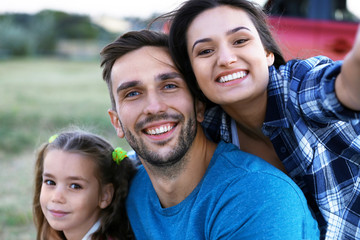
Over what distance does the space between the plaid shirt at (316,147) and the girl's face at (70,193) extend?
3.65ft

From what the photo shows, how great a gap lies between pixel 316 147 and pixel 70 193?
140 cm

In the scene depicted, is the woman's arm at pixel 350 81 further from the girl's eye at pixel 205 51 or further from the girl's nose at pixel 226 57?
the girl's eye at pixel 205 51

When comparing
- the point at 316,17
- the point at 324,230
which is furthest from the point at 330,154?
the point at 316,17

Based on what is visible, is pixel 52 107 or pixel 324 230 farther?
pixel 52 107

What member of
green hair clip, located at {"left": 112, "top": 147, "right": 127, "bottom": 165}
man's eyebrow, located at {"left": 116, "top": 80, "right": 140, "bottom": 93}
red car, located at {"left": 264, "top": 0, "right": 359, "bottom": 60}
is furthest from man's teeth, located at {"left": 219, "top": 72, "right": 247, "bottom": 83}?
red car, located at {"left": 264, "top": 0, "right": 359, "bottom": 60}

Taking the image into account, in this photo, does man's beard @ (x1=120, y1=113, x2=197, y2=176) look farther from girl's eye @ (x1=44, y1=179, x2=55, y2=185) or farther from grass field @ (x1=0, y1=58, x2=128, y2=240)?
grass field @ (x1=0, y1=58, x2=128, y2=240)

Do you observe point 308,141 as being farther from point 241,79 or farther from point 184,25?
point 184,25

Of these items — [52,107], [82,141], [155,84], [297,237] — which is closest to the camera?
[297,237]

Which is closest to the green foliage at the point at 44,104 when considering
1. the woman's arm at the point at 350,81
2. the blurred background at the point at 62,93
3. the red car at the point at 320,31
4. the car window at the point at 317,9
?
the blurred background at the point at 62,93

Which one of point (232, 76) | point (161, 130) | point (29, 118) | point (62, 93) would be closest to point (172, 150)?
point (161, 130)

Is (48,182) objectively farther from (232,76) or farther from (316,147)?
(316,147)

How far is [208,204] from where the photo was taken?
1923mm

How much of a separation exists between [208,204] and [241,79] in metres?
0.62

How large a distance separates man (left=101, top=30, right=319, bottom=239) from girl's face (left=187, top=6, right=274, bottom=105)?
0.17 metres
